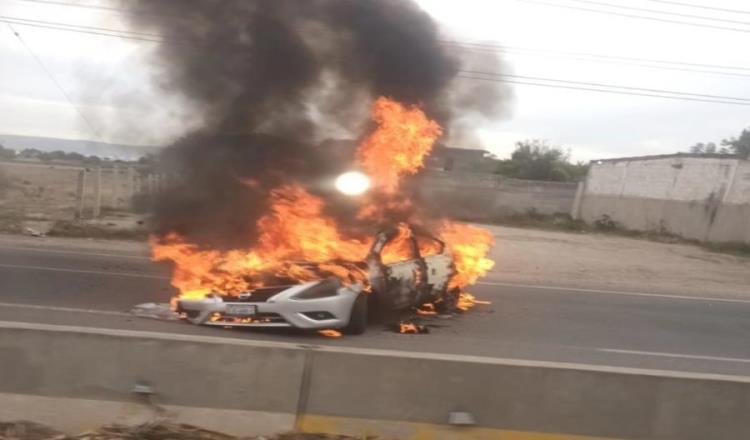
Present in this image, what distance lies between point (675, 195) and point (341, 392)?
2990cm

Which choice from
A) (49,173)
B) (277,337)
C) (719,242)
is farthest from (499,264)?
(49,173)

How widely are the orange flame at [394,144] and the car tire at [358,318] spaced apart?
217 cm

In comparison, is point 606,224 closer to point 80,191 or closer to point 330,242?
point 80,191

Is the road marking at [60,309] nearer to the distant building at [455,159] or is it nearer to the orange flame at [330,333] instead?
the orange flame at [330,333]

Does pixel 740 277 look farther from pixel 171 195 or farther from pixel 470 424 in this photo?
pixel 470 424

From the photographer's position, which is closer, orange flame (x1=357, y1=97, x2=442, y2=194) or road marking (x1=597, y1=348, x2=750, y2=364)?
road marking (x1=597, y1=348, x2=750, y2=364)

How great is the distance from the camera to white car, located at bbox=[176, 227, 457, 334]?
7688 mm

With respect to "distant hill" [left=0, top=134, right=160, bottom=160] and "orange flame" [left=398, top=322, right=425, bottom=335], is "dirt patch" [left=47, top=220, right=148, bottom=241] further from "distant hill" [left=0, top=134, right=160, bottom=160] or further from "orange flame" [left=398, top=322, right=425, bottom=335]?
"orange flame" [left=398, top=322, right=425, bottom=335]

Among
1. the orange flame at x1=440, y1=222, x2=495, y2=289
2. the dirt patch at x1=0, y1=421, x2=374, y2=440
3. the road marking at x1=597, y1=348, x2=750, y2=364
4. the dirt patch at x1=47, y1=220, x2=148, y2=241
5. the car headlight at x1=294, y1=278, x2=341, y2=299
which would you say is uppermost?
the orange flame at x1=440, y1=222, x2=495, y2=289

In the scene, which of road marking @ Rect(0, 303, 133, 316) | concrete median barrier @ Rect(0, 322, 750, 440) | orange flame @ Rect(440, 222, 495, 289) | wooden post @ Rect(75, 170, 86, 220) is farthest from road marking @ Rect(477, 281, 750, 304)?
wooden post @ Rect(75, 170, 86, 220)

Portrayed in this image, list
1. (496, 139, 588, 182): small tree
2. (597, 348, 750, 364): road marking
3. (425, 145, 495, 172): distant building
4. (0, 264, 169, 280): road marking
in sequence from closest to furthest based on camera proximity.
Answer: (597, 348, 750, 364): road marking, (425, 145, 495, 172): distant building, (0, 264, 169, 280): road marking, (496, 139, 588, 182): small tree

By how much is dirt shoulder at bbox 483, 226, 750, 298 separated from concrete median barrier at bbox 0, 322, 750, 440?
35.0 ft


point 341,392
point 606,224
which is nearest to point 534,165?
point 606,224

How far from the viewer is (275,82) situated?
35.5ft
